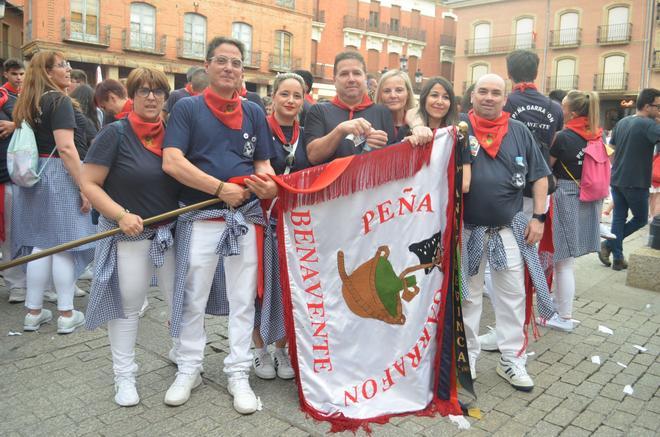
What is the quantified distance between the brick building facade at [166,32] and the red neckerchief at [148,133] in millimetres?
25061

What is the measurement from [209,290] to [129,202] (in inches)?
27.8

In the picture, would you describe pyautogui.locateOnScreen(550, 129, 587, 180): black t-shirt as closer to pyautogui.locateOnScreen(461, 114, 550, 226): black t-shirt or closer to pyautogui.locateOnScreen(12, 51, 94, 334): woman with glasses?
pyautogui.locateOnScreen(461, 114, 550, 226): black t-shirt

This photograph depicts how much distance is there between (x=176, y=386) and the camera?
3.44 m

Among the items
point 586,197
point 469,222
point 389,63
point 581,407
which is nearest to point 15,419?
point 469,222

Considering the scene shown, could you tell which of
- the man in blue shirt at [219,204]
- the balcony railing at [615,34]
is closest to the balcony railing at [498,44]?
A: the balcony railing at [615,34]

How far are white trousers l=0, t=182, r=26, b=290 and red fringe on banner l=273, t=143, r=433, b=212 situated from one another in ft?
9.61

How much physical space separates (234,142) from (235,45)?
596 mm

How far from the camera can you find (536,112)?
4746mm

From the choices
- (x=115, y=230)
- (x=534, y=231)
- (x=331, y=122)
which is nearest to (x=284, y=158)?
(x=331, y=122)

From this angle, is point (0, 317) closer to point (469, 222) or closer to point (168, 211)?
point (168, 211)

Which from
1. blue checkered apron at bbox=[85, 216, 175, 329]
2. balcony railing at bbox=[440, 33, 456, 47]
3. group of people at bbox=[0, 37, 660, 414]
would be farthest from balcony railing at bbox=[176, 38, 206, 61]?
blue checkered apron at bbox=[85, 216, 175, 329]

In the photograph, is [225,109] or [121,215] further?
[225,109]

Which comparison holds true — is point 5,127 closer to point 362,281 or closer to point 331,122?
point 331,122

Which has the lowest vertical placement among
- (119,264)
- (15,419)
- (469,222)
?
(15,419)
